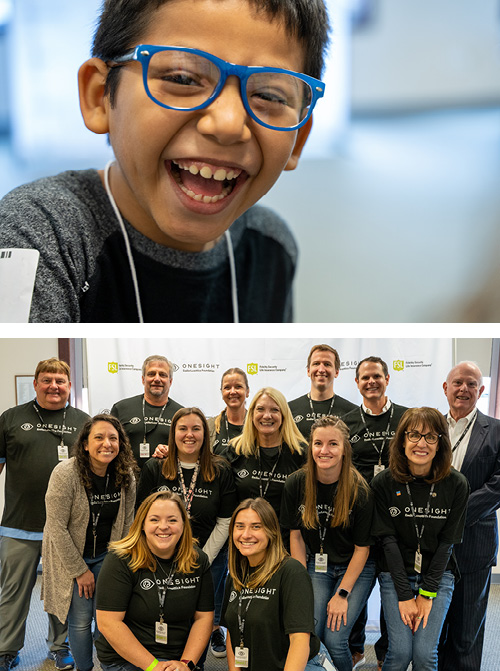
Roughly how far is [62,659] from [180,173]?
4.85 feet

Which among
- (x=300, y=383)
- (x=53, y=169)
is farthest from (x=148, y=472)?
(x=53, y=169)

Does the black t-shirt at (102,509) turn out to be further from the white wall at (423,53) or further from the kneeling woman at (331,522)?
the white wall at (423,53)

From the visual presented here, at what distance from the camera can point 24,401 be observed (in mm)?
2119

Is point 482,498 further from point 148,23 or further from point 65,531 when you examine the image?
point 148,23

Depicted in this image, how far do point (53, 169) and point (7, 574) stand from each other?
1.18m

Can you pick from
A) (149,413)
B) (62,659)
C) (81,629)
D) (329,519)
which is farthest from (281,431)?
(62,659)

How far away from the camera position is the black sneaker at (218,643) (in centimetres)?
210

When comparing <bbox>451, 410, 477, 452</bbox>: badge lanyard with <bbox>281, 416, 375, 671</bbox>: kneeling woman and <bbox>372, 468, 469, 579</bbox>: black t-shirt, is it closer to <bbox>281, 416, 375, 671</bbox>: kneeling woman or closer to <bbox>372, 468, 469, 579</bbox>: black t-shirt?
<bbox>372, 468, 469, 579</bbox>: black t-shirt

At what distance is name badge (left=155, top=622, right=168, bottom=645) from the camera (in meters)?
1.99

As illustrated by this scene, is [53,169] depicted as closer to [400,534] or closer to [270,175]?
[270,175]

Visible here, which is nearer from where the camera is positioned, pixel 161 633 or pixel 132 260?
pixel 132 260

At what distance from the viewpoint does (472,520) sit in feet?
6.91

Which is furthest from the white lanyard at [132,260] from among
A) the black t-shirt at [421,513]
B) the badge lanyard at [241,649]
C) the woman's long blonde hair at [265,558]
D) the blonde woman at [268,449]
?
the badge lanyard at [241,649]

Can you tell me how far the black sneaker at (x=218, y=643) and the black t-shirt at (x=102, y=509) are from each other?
1.39 feet
